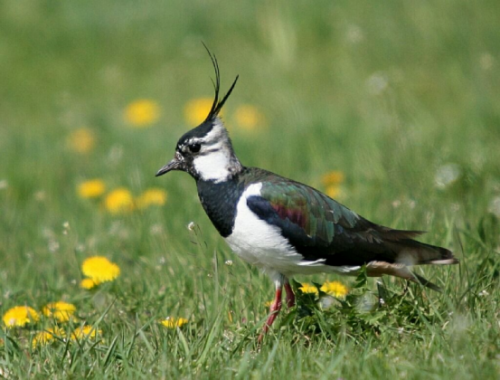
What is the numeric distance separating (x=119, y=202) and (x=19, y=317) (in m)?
1.83

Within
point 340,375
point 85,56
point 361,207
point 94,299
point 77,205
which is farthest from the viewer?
point 85,56

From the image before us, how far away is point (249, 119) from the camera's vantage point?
25.1ft

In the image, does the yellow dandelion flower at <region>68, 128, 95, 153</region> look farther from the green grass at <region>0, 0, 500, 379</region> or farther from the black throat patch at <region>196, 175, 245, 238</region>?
the black throat patch at <region>196, 175, 245, 238</region>

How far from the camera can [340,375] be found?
3.07 meters

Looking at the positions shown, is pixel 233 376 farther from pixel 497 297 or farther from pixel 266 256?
pixel 497 297

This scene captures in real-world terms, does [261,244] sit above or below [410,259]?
above

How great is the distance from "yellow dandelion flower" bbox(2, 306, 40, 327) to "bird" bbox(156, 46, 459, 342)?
1.02m

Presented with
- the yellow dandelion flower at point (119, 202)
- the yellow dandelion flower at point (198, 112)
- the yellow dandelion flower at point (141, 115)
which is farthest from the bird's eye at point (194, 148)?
the yellow dandelion flower at point (141, 115)

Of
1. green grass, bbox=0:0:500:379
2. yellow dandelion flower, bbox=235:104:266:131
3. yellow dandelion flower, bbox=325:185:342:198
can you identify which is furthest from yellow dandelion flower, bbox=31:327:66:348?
yellow dandelion flower, bbox=235:104:266:131

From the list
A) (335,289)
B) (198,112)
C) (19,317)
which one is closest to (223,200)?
(335,289)

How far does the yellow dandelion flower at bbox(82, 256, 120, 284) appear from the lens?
438 centimetres

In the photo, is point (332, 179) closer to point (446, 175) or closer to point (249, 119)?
point (446, 175)

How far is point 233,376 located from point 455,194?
2.73m

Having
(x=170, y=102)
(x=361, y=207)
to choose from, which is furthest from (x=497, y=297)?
(x=170, y=102)
